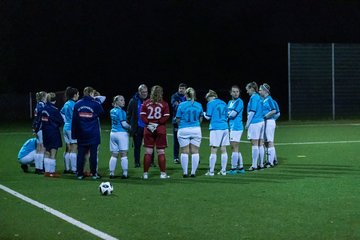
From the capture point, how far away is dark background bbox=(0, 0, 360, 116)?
54.6 m

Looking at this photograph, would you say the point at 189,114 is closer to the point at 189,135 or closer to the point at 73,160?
the point at 189,135

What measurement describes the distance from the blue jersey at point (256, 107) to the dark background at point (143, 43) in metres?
Result: 36.0

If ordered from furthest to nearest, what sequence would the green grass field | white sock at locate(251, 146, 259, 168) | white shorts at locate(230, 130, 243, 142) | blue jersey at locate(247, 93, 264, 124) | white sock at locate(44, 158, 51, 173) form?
1. white sock at locate(251, 146, 259, 168)
2. blue jersey at locate(247, 93, 264, 124)
3. white shorts at locate(230, 130, 243, 142)
4. white sock at locate(44, 158, 51, 173)
5. the green grass field

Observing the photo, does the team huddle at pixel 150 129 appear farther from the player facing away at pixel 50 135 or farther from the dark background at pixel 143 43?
the dark background at pixel 143 43

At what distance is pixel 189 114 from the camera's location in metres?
15.2

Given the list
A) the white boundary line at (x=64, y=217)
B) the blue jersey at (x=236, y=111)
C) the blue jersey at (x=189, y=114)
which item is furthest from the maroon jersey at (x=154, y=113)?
the white boundary line at (x=64, y=217)

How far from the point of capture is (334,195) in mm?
12180

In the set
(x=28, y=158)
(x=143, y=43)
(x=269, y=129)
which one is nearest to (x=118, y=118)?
(x=28, y=158)

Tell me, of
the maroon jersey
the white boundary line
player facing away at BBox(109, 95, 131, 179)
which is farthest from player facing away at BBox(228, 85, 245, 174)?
the white boundary line

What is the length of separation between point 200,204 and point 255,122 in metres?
5.57

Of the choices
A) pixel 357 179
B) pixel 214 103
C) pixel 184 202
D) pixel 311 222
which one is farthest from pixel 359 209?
pixel 214 103

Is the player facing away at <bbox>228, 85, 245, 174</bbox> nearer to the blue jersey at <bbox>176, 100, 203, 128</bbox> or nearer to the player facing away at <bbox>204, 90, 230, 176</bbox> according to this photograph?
the player facing away at <bbox>204, 90, 230, 176</bbox>

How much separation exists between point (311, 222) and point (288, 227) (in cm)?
49

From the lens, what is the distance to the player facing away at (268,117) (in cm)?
1703
